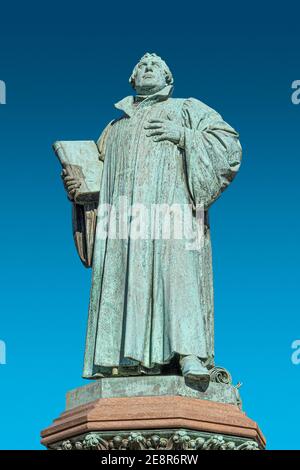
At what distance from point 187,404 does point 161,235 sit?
2.45m

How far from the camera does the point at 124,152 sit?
14.5m

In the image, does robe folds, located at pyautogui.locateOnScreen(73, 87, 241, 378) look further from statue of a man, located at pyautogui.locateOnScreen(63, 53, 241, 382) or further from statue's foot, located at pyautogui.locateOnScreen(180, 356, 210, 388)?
statue's foot, located at pyautogui.locateOnScreen(180, 356, 210, 388)

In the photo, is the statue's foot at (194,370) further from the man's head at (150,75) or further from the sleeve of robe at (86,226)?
the man's head at (150,75)

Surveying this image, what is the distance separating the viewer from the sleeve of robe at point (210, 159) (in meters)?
14.2

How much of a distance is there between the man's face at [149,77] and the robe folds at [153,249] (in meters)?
0.15

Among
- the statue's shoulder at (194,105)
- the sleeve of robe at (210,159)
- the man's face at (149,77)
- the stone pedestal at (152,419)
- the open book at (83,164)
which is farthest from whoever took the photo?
the man's face at (149,77)

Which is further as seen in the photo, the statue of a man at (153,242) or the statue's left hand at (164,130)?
the statue's left hand at (164,130)

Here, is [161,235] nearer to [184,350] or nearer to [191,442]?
[184,350]

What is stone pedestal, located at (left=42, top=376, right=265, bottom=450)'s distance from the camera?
12406mm

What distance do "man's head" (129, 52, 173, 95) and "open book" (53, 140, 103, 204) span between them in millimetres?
1071

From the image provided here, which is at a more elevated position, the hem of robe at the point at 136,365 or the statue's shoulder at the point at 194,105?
the statue's shoulder at the point at 194,105

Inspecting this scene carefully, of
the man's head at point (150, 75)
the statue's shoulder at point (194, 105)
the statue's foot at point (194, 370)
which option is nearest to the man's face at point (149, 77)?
the man's head at point (150, 75)

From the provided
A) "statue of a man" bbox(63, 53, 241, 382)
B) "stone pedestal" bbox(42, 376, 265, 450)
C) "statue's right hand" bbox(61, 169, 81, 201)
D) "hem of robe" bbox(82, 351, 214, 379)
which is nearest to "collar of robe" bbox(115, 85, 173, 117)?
"statue of a man" bbox(63, 53, 241, 382)
